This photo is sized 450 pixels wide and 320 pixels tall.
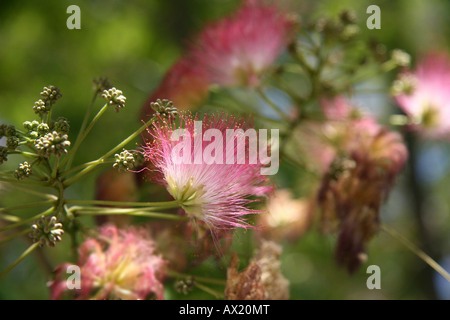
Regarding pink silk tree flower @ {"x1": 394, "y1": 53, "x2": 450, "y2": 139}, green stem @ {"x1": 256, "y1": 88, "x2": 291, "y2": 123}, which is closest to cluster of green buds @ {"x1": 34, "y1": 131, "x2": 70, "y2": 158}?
green stem @ {"x1": 256, "y1": 88, "x2": 291, "y2": 123}

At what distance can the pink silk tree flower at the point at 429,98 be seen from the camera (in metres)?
3.10

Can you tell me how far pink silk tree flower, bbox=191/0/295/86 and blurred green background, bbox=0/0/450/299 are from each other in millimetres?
905

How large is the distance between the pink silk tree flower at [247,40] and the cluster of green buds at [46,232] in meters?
1.56

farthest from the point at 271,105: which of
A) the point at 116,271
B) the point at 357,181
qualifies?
the point at 116,271

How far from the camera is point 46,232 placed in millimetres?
1722

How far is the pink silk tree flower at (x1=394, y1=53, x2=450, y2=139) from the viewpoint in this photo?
10.2 ft

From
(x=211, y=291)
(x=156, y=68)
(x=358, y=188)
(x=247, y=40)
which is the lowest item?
(x=211, y=291)

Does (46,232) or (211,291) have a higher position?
(46,232)

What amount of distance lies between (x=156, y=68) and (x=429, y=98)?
2.13 meters

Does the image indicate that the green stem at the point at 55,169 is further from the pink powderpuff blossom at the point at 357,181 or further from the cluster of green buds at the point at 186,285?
the pink powderpuff blossom at the point at 357,181

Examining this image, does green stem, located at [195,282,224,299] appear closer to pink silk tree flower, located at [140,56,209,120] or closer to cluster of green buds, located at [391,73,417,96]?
pink silk tree flower, located at [140,56,209,120]

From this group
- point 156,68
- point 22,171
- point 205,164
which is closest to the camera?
point 22,171

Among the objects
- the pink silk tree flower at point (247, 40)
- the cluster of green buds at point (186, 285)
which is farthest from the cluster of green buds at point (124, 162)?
the pink silk tree flower at point (247, 40)

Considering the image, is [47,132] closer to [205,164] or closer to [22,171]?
[22,171]
